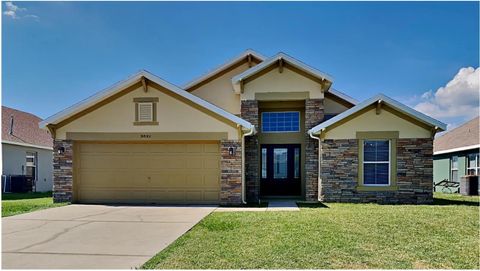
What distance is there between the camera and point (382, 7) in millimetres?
9609

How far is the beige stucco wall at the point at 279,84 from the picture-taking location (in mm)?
13562

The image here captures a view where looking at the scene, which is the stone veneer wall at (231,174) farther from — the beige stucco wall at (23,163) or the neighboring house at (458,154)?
the beige stucco wall at (23,163)

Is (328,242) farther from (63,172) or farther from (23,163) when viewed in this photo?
(23,163)

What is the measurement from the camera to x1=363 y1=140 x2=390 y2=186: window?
12.2 meters

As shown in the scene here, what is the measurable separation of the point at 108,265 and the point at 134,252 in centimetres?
69

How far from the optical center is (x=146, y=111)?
1199 centimetres

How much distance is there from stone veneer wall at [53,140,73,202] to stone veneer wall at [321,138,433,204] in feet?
31.5

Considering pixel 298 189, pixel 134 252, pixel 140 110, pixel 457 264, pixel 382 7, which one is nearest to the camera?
pixel 457 264

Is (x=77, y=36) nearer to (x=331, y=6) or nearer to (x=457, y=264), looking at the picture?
(x=331, y=6)

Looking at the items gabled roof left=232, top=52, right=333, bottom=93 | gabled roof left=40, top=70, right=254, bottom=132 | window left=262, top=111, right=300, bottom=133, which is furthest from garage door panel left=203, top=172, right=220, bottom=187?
gabled roof left=232, top=52, right=333, bottom=93

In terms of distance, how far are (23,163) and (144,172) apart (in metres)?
11.4

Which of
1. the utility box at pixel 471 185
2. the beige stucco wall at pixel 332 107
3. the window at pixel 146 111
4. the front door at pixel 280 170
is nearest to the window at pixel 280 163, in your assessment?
the front door at pixel 280 170

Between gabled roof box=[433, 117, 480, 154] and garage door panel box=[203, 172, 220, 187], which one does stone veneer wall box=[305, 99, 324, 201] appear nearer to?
garage door panel box=[203, 172, 220, 187]

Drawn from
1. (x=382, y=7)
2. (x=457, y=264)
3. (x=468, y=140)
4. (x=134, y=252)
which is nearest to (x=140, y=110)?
(x=134, y=252)
